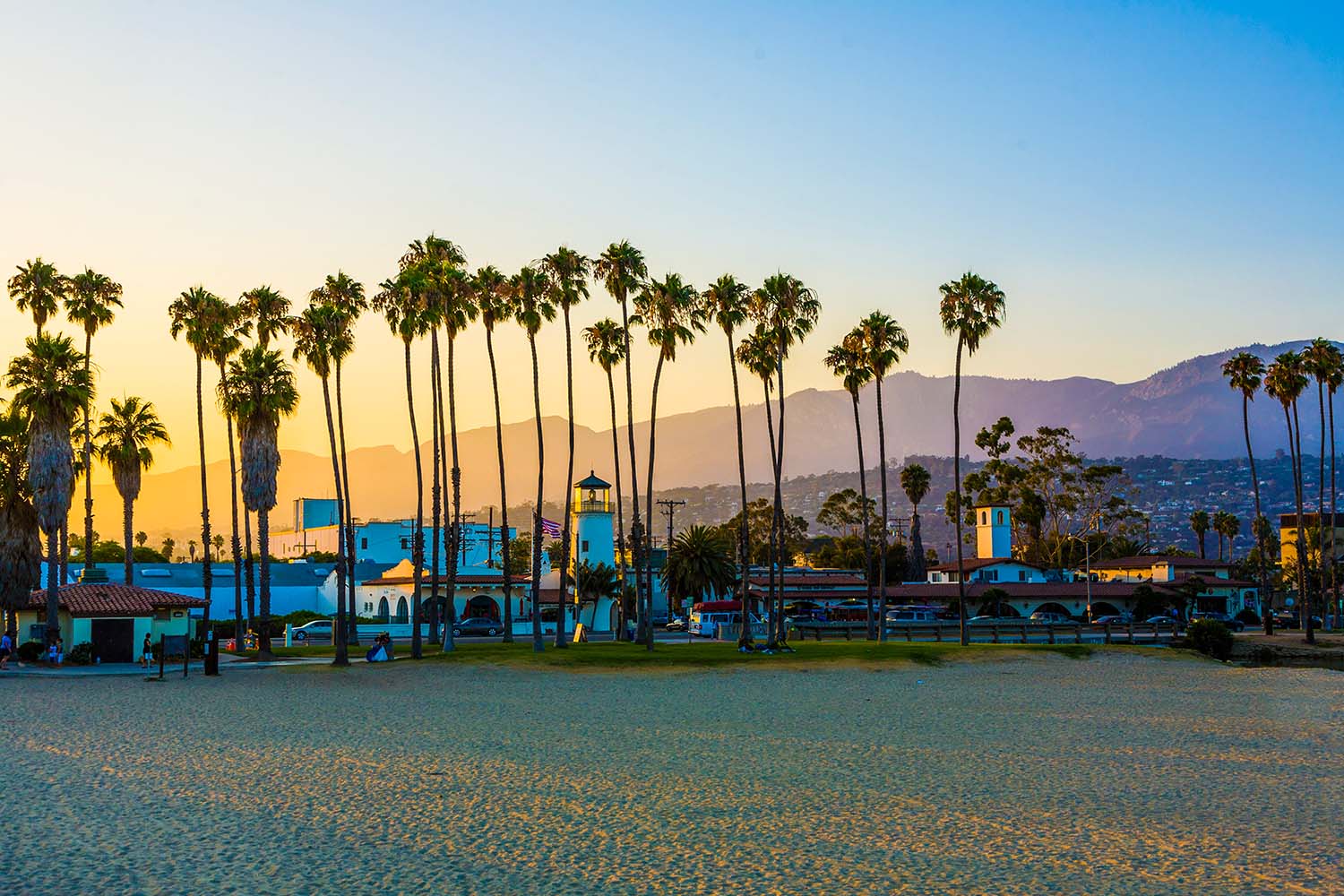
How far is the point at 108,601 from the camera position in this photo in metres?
50.4

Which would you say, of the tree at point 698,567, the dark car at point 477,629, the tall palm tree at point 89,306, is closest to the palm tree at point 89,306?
the tall palm tree at point 89,306

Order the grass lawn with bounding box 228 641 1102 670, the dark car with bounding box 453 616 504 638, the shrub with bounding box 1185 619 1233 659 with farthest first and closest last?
the dark car with bounding box 453 616 504 638
the shrub with bounding box 1185 619 1233 659
the grass lawn with bounding box 228 641 1102 670

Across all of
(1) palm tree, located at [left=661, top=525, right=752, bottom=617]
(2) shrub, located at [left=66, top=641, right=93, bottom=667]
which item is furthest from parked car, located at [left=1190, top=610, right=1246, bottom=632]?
(2) shrub, located at [left=66, top=641, right=93, bottom=667]

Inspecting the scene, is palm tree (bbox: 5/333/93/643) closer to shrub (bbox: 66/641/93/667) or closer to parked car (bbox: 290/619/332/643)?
shrub (bbox: 66/641/93/667)

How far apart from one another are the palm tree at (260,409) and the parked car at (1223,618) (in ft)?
185

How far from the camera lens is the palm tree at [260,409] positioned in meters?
52.5

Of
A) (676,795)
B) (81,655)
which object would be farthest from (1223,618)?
(676,795)

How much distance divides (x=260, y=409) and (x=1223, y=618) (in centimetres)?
7345

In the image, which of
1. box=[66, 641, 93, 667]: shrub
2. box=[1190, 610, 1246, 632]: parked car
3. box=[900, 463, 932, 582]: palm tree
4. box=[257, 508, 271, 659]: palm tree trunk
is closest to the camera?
box=[66, 641, 93, 667]: shrub

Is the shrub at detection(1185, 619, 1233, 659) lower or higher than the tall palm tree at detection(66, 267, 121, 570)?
lower

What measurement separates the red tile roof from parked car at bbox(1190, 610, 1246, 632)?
60.1m

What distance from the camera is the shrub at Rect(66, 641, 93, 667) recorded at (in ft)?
161

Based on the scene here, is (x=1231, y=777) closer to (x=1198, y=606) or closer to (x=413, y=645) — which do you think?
(x=413, y=645)

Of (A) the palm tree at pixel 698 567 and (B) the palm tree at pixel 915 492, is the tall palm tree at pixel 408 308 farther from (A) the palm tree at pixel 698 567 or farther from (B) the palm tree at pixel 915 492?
(B) the palm tree at pixel 915 492
